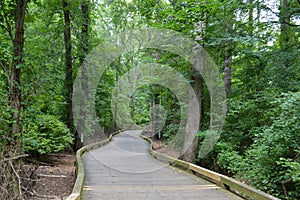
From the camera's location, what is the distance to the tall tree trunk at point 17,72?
15.2ft

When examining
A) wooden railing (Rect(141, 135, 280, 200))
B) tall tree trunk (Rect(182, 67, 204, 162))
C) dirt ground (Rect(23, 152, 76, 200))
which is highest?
tall tree trunk (Rect(182, 67, 204, 162))

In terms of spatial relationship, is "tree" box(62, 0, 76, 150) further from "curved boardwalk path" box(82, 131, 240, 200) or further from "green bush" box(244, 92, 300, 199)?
"green bush" box(244, 92, 300, 199)

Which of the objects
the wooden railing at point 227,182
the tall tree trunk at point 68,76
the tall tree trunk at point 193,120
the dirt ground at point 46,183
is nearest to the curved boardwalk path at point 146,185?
the wooden railing at point 227,182

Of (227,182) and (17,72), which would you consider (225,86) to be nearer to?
(227,182)

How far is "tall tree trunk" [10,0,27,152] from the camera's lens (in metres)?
4.64

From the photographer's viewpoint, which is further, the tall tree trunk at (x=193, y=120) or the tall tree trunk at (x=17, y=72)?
the tall tree trunk at (x=193, y=120)

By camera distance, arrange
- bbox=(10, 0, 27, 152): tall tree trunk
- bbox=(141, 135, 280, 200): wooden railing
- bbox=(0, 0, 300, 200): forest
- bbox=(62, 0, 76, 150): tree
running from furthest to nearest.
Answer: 1. bbox=(62, 0, 76, 150): tree
2. bbox=(0, 0, 300, 200): forest
3. bbox=(10, 0, 27, 152): tall tree trunk
4. bbox=(141, 135, 280, 200): wooden railing

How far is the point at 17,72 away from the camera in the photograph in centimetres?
481

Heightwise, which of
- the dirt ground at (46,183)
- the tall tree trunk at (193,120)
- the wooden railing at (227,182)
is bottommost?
the dirt ground at (46,183)

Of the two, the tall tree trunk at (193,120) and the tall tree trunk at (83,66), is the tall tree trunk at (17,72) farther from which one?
the tall tree trunk at (83,66)

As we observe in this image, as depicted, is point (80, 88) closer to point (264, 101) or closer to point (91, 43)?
point (91, 43)

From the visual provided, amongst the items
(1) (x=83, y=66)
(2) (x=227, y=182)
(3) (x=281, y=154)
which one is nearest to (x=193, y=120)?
(3) (x=281, y=154)

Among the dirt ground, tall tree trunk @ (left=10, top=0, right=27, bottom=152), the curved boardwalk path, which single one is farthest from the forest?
the curved boardwalk path

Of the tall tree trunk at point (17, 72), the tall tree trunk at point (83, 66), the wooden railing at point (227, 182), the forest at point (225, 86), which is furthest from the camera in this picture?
the tall tree trunk at point (83, 66)
